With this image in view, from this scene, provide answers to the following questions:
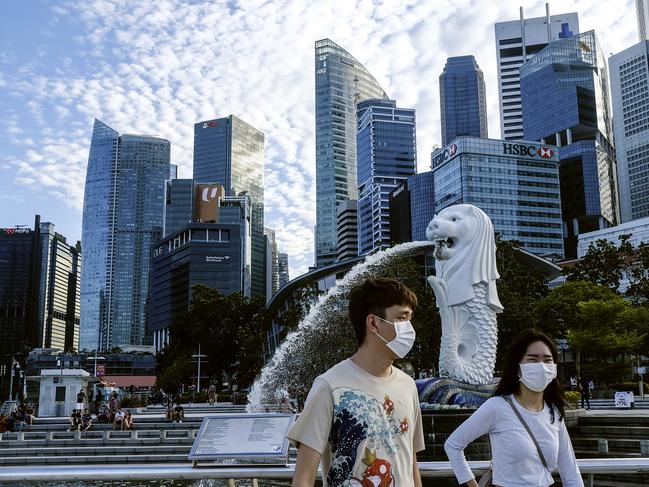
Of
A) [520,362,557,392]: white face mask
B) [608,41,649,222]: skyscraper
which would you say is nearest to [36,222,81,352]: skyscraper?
[608,41,649,222]: skyscraper

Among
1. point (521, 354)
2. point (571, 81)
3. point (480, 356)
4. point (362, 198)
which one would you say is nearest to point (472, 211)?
point (480, 356)

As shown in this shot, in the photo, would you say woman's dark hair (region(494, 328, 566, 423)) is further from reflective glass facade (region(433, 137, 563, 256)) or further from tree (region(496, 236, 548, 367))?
reflective glass facade (region(433, 137, 563, 256))

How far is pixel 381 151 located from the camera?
178625mm

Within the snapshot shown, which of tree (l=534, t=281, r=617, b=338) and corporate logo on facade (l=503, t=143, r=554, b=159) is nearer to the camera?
tree (l=534, t=281, r=617, b=338)

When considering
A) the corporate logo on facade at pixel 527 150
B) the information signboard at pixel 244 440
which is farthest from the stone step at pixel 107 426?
the corporate logo on facade at pixel 527 150

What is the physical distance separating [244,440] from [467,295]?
12773mm

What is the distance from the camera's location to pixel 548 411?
390cm

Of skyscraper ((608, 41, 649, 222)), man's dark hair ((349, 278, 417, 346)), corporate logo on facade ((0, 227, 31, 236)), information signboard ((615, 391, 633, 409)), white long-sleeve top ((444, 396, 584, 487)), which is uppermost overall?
skyscraper ((608, 41, 649, 222))

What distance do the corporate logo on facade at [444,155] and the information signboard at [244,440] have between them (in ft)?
346

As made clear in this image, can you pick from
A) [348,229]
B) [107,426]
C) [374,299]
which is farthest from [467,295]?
[348,229]

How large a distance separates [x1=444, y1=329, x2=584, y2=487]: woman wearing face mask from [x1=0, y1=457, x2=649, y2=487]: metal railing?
0.36 m

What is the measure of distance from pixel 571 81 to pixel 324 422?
15925 centimetres

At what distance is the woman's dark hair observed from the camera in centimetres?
396

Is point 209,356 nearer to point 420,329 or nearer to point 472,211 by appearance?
point 420,329
